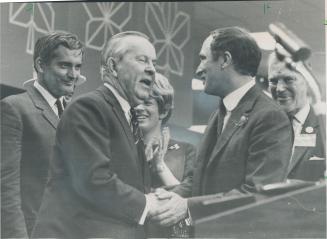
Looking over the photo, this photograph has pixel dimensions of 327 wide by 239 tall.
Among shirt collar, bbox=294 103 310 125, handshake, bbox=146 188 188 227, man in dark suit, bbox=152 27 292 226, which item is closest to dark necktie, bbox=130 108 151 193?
handshake, bbox=146 188 188 227

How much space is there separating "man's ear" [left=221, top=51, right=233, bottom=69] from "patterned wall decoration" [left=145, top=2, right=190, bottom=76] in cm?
35

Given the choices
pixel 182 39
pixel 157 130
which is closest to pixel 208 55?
pixel 182 39

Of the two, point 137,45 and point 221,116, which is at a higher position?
point 137,45

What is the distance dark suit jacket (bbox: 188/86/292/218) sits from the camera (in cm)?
494

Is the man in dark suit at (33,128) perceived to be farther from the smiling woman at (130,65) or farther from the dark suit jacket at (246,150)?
the dark suit jacket at (246,150)

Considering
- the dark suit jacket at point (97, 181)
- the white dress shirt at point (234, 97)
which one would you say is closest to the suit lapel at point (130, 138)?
the dark suit jacket at point (97, 181)

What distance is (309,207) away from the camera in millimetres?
4922

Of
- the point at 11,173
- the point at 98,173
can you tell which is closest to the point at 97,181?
the point at 98,173

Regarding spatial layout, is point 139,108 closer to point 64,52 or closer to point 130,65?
point 130,65

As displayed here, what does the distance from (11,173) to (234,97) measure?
204 cm

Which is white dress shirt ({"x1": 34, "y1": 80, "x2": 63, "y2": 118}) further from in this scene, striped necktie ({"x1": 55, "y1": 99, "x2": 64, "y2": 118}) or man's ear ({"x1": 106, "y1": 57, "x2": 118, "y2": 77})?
man's ear ({"x1": 106, "y1": 57, "x2": 118, "y2": 77})

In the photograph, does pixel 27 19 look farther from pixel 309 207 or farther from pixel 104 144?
pixel 309 207

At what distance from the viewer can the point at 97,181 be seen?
499 centimetres

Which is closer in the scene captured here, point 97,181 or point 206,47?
point 97,181
